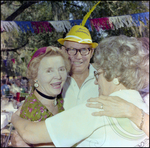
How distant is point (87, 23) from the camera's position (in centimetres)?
203

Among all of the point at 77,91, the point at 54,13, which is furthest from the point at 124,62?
the point at 54,13

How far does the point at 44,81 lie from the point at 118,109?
0.70 m

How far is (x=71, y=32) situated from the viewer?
1806 mm

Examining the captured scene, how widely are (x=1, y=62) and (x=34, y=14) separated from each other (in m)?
0.74

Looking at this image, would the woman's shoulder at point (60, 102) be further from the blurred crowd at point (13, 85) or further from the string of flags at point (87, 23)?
the string of flags at point (87, 23)

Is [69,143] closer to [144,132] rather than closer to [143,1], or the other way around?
[144,132]

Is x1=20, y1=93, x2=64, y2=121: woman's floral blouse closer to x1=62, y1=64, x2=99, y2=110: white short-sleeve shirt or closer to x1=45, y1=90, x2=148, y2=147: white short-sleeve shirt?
x1=62, y1=64, x2=99, y2=110: white short-sleeve shirt

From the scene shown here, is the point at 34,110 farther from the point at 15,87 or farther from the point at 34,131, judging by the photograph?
the point at 15,87

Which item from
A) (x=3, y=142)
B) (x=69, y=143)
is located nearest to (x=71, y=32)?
(x=69, y=143)

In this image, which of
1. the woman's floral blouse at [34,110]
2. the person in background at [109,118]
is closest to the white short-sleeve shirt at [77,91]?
the woman's floral blouse at [34,110]

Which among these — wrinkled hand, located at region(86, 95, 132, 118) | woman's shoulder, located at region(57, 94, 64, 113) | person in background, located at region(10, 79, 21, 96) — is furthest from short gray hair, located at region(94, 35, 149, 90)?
person in background, located at region(10, 79, 21, 96)

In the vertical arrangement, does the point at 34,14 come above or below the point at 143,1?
below

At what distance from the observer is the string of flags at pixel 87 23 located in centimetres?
204

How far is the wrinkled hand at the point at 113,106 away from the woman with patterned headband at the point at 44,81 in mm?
514
